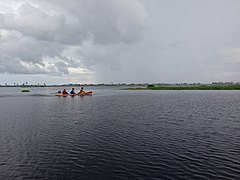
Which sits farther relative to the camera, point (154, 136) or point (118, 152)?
point (154, 136)

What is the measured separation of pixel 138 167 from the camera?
1270 cm

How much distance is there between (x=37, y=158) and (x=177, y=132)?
13779 millimetres

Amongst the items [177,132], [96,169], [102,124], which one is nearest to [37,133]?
[102,124]

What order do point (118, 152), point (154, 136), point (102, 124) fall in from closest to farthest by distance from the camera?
1. point (118, 152)
2. point (154, 136)
3. point (102, 124)

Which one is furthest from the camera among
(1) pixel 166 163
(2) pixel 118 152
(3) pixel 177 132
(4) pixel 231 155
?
(3) pixel 177 132

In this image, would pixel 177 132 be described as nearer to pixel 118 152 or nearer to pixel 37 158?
pixel 118 152

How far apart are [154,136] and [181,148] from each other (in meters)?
3.86

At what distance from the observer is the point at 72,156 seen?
14898 mm

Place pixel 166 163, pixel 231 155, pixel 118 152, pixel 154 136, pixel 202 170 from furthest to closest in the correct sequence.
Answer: pixel 154 136 → pixel 118 152 → pixel 231 155 → pixel 166 163 → pixel 202 170

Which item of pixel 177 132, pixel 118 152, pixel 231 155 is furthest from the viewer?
pixel 177 132

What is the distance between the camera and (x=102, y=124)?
84.4 feet

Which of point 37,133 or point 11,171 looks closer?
point 11,171

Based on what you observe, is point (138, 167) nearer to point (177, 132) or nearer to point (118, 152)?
point (118, 152)

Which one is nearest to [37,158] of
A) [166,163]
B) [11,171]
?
[11,171]
